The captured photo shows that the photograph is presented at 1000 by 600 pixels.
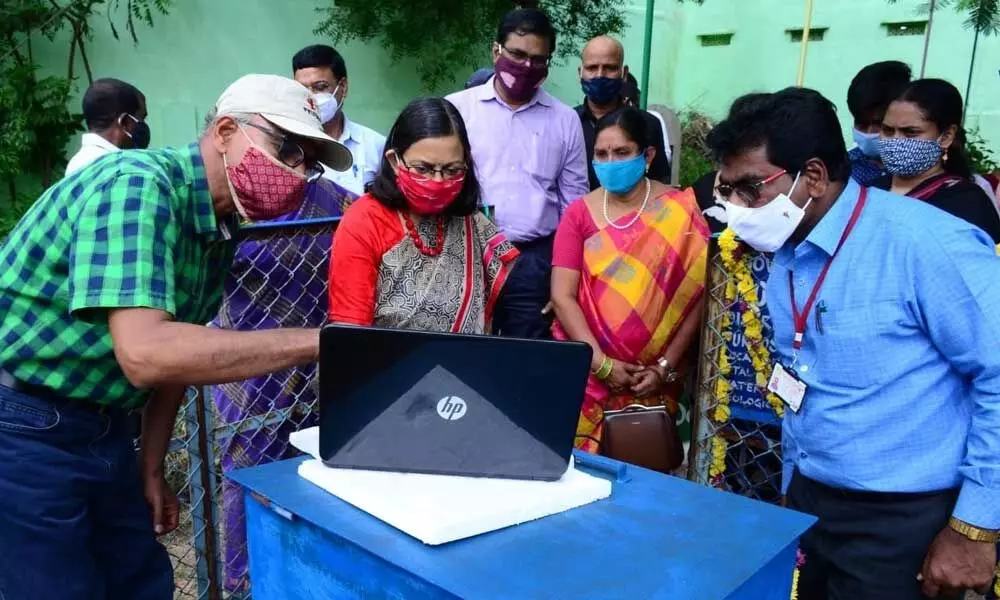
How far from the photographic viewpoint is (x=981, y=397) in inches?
64.4

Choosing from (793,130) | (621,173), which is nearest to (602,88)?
(621,173)

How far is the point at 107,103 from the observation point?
380 cm

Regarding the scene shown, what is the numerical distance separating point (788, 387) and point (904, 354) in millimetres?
297

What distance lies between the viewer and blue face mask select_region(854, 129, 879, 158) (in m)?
3.54

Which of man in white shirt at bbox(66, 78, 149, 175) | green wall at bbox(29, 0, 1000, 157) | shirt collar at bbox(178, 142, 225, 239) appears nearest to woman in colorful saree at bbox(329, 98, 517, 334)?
shirt collar at bbox(178, 142, 225, 239)

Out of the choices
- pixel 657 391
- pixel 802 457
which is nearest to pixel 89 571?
pixel 802 457

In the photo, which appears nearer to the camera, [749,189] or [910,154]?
[749,189]

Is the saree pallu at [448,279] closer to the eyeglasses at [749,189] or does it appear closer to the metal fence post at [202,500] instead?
the metal fence post at [202,500]

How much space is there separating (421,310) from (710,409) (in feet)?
3.37

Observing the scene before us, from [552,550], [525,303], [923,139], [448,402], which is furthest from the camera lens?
[525,303]

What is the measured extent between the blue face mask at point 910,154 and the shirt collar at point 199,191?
2.56 metres

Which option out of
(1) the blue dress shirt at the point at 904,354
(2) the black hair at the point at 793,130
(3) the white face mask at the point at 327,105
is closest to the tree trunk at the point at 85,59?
(3) the white face mask at the point at 327,105

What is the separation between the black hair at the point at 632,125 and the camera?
3.12 meters

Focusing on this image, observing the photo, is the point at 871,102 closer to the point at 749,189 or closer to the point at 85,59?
the point at 749,189
